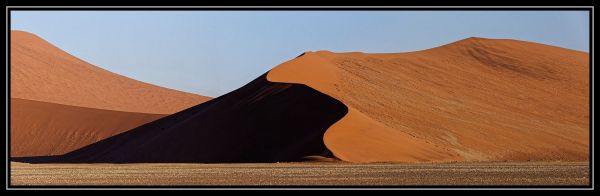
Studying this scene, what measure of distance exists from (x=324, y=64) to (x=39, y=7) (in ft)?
176

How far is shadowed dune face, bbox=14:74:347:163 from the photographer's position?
54.0 m

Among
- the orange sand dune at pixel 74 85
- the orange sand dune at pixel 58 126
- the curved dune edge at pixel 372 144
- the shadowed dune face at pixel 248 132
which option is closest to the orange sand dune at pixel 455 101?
the curved dune edge at pixel 372 144

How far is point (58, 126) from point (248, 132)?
39223mm

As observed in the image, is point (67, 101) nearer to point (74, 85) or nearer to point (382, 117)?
point (74, 85)

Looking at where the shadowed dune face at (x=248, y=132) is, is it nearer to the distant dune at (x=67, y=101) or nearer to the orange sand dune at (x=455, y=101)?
the orange sand dune at (x=455, y=101)

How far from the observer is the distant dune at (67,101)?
89.2 metres

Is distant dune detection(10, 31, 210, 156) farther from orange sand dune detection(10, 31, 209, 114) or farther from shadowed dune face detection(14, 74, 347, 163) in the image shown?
shadowed dune face detection(14, 74, 347, 163)

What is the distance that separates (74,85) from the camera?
129 m

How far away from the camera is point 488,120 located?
62.3 meters

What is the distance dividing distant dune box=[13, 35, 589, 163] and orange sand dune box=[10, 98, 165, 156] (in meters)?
15.1

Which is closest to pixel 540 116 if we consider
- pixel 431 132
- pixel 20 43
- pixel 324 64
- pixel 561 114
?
pixel 561 114

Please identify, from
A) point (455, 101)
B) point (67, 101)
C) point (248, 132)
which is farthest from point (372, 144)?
point (67, 101)

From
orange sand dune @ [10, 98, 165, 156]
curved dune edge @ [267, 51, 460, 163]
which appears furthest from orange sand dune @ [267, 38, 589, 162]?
orange sand dune @ [10, 98, 165, 156]

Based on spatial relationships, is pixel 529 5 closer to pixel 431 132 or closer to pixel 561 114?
pixel 431 132
